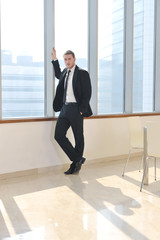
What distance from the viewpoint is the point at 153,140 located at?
3.55 metres

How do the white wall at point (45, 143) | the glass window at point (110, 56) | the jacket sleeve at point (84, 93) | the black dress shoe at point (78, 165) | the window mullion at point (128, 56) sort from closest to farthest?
the white wall at point (45, 143)
the jacket sleeve at point (84, 93)
the black dress shoe at point (78, 165)
the glass window at point (110, 56)
the window mullion at point (128, 56)

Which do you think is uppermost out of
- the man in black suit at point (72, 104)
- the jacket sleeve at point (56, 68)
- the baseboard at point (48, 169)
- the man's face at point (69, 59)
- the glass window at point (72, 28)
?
the glass window at point (72, 28)

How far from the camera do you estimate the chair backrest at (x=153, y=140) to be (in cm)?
354

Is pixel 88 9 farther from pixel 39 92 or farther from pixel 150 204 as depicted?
pixel 150 204

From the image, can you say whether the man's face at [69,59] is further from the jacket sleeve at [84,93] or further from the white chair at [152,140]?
the white chair at [152,140]

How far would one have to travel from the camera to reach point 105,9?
17.0 ft

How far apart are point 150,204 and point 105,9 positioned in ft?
11.3

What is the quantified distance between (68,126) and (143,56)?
7.97 feet

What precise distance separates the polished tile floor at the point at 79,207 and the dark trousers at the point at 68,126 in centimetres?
34

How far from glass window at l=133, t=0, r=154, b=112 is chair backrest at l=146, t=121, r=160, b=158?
2.16 m

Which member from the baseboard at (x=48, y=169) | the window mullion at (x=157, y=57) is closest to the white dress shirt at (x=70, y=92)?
the baseboard at (x=48, y=169)

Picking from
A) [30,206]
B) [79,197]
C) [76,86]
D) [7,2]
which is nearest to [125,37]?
[76,86]

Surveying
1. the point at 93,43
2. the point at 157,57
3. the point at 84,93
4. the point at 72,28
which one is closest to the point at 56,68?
the point at 84,93

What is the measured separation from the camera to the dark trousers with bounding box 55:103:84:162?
4203 mm
